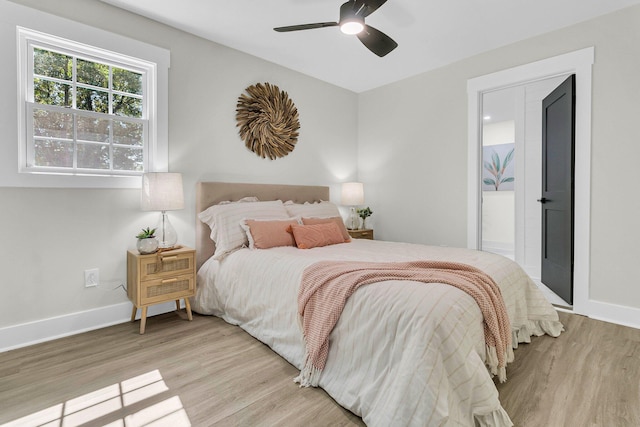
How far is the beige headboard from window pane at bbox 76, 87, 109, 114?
1.00m

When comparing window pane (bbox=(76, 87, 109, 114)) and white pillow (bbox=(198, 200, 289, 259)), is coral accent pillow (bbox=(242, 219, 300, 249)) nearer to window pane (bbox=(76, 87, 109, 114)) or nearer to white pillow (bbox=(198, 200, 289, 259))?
white pillow (bbox=(198, 200, 289, 259))

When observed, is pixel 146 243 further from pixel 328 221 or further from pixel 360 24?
pixel 360 24

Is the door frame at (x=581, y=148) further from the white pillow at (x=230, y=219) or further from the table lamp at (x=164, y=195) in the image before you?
the table lamp at (x=164, y=195)

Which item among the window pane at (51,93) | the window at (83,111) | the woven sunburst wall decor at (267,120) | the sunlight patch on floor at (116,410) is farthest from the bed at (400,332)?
the window pane at (51,93)

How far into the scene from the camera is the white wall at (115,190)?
228 cm

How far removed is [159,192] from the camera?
2.58 metres

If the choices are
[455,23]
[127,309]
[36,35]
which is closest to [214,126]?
[36,35]

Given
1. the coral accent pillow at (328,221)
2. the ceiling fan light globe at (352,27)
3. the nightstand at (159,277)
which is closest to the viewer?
the ceiling fan light globe at (352,27)

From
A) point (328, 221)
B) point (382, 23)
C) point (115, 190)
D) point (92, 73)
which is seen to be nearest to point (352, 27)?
point (382, 23)

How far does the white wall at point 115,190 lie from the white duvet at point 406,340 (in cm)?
138

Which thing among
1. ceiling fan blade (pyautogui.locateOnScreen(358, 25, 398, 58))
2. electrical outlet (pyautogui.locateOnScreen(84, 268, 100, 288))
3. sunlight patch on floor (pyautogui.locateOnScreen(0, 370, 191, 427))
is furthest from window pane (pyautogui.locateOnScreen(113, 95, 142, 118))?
sunlight patch on floor (pyautogui.locateOnScreen(0, 370, 191, 427))

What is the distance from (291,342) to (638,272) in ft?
9.76

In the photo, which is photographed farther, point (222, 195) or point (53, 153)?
point (222, 195)

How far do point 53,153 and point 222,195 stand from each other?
4.44 ft
